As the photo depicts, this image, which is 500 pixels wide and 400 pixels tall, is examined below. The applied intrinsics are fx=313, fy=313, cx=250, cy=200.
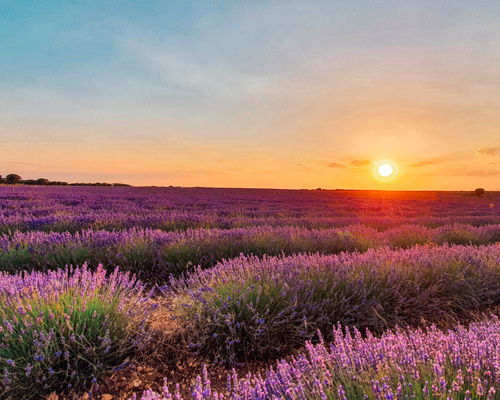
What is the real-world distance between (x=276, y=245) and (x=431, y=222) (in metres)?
7.92

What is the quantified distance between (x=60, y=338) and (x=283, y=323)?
1.68 metres

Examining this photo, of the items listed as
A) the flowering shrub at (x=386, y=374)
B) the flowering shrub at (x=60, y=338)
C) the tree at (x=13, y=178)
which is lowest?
the flowering shrub at (x=60, y=338)

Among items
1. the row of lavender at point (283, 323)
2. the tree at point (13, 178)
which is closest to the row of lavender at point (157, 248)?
the row of lavender at point (283, 323)

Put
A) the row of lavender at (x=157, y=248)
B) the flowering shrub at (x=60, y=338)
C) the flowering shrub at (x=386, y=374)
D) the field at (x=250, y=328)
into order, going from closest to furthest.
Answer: the flowering shrub at (x=386, y=374) < the field at (x=250, y=328) < the flowering shrub at (x=60, y=338) < the row of lavender at (x=157, y=248)

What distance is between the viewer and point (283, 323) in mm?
2717

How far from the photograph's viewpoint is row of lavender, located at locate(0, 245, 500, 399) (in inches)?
59.6

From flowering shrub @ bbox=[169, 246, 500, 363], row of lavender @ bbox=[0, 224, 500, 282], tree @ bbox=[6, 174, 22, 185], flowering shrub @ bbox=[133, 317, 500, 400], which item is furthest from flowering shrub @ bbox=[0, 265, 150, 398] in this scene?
tree @ bbox=[6, 174, 22, 185]

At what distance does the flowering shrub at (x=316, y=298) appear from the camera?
2557 mm

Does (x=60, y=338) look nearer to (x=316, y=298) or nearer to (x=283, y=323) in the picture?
(x=283, y=323)

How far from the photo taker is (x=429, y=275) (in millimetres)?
3869

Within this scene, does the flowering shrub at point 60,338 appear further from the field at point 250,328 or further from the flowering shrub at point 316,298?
the flowering shrub at point 316,298

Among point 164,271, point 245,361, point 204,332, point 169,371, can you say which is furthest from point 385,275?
point 164,271

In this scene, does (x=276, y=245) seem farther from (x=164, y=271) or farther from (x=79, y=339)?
(x=79, y=339)

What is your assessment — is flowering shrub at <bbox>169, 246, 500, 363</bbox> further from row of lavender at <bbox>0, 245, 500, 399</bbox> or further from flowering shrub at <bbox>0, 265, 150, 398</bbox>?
flowering shrub at <bbox>0, 265, 150, 398</bbox>
